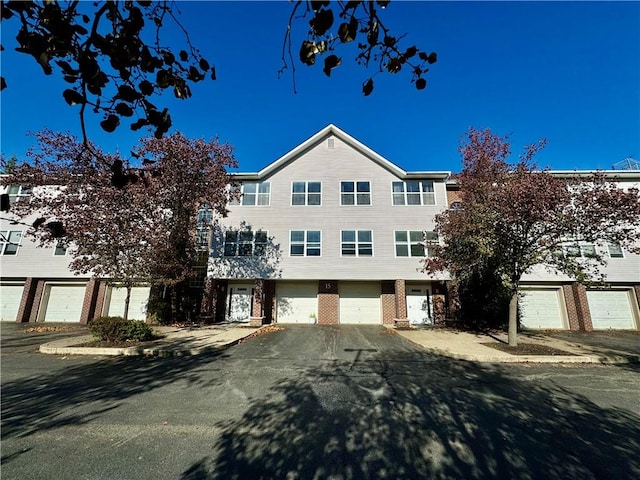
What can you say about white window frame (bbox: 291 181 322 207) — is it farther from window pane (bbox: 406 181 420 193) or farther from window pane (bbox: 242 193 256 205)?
window pane (bbox: 406 181 420 193)

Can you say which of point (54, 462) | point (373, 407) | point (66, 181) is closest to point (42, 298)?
point (66, 181)

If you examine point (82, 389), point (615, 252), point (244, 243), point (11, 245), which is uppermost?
point (244, 243)

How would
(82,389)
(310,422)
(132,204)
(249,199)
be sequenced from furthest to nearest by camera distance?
(249,199) < (132,204) < (82,389) < (310,422)

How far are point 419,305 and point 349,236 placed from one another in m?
6.45

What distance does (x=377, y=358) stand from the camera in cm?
989

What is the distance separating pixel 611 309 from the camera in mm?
18125

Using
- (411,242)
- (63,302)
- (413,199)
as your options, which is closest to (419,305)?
(411,242)

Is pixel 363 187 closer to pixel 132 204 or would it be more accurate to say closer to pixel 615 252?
pixel 132 204

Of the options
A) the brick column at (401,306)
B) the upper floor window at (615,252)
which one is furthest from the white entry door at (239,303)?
the upper floor window at (615,252)

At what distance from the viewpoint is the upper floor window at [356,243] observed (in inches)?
738

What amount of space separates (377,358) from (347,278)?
868 centimetres

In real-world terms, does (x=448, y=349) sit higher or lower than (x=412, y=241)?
lower

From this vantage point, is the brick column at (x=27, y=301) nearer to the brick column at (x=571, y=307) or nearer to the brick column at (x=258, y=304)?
the brick column at (x=258, y=304)

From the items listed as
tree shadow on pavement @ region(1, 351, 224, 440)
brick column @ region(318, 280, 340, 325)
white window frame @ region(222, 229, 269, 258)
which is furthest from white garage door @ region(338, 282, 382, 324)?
tree shadow on pavement @ region(1, 351, 224, 440)
